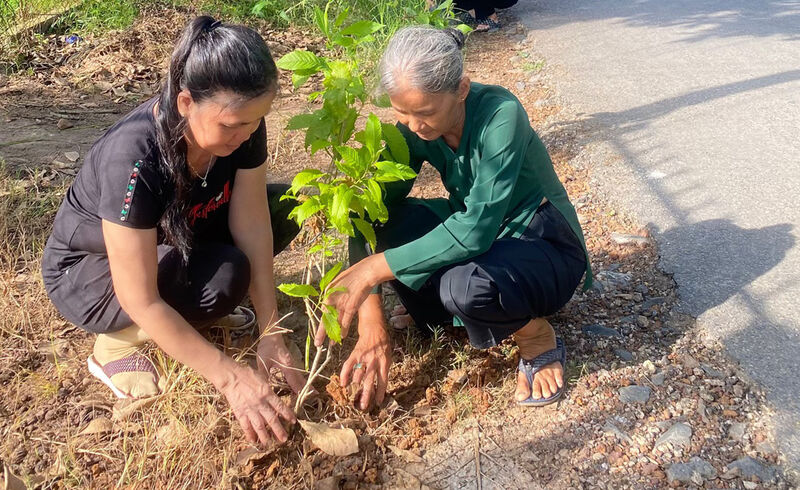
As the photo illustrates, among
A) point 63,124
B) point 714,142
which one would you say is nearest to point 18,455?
point 63,124

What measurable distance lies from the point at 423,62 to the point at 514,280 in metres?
0.67

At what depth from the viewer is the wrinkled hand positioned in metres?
2.04

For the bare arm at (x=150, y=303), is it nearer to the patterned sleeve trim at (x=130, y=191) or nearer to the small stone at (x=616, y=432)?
the patterned sleeve trim at (x=130, y=191)

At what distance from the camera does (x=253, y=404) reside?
1.81 meters

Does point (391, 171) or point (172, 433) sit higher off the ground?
point (391, 171)

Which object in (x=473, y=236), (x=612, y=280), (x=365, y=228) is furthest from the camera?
(x=612, y=280)

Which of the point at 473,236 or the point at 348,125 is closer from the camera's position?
the point at 348,125

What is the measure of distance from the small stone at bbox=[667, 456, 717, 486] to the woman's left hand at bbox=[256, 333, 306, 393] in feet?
3.55

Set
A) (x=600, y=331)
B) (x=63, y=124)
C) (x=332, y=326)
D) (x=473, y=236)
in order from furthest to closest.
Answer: (x=63, y=124), (x=600, y=331), (x=473, y=236), (x=332, y=326)

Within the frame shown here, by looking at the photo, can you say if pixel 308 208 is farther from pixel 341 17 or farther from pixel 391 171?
pixel 341 17

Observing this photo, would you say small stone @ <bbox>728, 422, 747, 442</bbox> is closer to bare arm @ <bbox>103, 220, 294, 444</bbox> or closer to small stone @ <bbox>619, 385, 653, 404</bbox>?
small stone @ <bbox>619, 385, 653, 404</bbox>

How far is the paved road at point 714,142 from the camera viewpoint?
2.42 m

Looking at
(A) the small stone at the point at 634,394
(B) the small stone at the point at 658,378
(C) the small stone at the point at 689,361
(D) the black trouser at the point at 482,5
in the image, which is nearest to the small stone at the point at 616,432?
(A) the small stone at the point at 634,394

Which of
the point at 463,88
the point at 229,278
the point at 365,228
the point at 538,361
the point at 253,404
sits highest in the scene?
the point at 463,88
